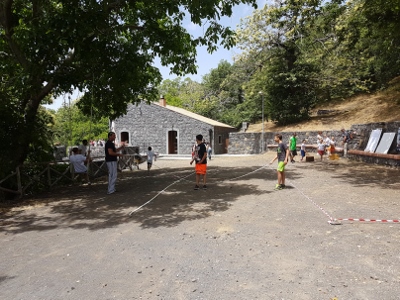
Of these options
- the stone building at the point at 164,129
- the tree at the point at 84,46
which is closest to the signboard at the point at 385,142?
the tree at the point at 84,46

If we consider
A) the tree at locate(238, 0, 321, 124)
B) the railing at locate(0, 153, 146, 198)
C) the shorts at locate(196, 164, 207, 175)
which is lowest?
the railing at locate(0, 153, 146, 198)

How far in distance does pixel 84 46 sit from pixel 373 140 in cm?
1567

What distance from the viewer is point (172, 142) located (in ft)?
111

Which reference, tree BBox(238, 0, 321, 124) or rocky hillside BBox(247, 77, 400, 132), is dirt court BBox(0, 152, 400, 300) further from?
tree BBox(238, 0, 321, 124)

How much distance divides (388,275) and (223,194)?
5750 mm

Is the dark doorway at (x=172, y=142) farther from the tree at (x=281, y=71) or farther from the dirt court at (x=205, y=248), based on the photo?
the dirt court at (x=205, y=248)

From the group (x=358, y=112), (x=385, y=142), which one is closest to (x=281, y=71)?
(x=358, y=112)

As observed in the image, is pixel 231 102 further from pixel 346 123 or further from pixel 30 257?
pixel 30 257

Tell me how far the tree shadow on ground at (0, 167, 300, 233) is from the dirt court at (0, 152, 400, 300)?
4 cm

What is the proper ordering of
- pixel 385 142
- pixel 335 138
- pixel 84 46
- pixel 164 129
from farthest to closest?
pixel 164 129
pixel 335 138
pixel 385 142
pixel 84 46

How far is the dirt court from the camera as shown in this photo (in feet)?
11.6

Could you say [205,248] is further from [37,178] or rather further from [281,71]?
[281,71]

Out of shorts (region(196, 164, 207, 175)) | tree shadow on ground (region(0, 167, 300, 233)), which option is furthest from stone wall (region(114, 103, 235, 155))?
shorts (region(196, 164, 207, 175))

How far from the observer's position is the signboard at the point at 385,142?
1520 centimetres
